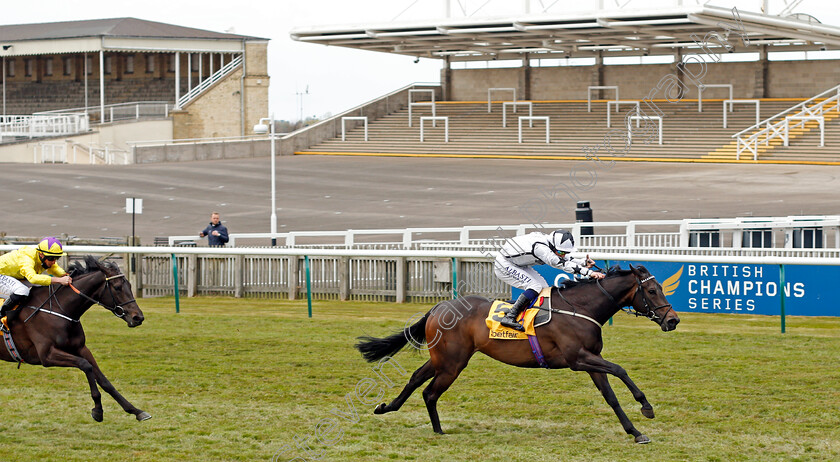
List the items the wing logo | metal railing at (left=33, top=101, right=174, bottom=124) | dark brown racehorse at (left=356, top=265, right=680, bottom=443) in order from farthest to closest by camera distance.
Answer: metal railing at (left=33, top=101, right=174, bottom=124)
the wing logo
dark brown racehorse at (left=356, top=265, right=680, bottom=443)

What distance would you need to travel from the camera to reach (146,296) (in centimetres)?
1792

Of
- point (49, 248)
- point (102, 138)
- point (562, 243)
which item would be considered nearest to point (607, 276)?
point (562, 243)

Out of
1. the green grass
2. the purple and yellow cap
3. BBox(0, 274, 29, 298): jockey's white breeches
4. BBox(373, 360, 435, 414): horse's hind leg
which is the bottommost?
the green grass

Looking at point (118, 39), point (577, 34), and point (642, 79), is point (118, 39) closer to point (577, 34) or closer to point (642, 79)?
point (577, 34)

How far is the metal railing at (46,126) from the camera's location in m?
49.5

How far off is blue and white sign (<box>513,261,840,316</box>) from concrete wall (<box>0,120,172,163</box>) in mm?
38328

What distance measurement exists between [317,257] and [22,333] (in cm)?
782

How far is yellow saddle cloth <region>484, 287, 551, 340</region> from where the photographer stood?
8.30 m

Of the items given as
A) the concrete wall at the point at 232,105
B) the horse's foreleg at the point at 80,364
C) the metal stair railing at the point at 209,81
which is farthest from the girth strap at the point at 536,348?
the metal stair railing at the point at 209,81

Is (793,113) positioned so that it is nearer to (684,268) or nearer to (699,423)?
(684,268)

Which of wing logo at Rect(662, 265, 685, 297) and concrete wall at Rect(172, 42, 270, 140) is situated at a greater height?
concrete wall at Rect(172, 42, 270, 140)

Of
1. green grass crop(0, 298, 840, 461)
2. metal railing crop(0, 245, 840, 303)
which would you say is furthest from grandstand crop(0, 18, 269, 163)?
green grass crop(0, 298, 840, 461)

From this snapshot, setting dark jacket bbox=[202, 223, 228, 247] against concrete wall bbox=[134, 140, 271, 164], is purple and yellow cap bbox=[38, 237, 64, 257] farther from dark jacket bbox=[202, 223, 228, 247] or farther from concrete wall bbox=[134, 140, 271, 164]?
concrete wall bbox=[134, 140, 271, 164]

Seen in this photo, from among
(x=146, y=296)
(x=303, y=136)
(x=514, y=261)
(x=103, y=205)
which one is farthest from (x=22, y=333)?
(x=303, y=136)
